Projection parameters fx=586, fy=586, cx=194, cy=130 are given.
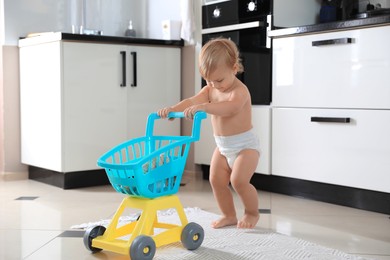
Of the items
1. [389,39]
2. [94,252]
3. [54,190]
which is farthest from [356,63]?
[54,190]

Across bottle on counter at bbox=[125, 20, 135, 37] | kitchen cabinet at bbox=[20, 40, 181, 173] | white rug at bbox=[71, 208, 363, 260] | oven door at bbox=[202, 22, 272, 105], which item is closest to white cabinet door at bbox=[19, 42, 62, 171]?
kitchen cabinet at bbox=[20, 40, 181, 173]

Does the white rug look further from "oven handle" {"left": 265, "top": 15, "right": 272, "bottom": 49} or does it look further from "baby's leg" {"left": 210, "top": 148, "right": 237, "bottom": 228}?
"oven handle" {"left": 265, "top": 15, "right": 272, "bottom": 49}

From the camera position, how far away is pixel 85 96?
11.0 feet

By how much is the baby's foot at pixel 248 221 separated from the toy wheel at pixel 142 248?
1.95 feet

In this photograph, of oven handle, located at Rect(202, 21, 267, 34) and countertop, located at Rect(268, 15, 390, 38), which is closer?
countertop, located at Rect(268, 15, 390, 38)

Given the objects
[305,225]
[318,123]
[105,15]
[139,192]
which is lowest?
[305,225]

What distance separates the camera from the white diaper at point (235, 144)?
2.39 metres

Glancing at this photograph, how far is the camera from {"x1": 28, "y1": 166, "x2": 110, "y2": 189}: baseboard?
11.1 feet

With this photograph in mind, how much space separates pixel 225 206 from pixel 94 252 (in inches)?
25.2

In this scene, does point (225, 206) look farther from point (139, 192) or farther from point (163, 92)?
point (163, 92)

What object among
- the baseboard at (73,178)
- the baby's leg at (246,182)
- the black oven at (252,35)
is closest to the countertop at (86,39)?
the black oven at (252,35)

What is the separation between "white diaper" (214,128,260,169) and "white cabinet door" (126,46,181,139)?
1.24 meters

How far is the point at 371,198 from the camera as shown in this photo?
2715mm

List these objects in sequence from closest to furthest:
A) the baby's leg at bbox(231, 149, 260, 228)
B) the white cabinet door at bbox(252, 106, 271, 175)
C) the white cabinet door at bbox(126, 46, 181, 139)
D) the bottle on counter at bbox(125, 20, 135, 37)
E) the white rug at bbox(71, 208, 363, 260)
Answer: the white rug at bbox(71, 208, 363, 260), the baby's leg at bbox(231, 149, 260, 228), the white cabinet door at bbox(252, 106, 271, 175), the white cabinet door at bbox(126, 46, 181, 139), the bottle on counter at bbox(125, 20, 135, 37)
